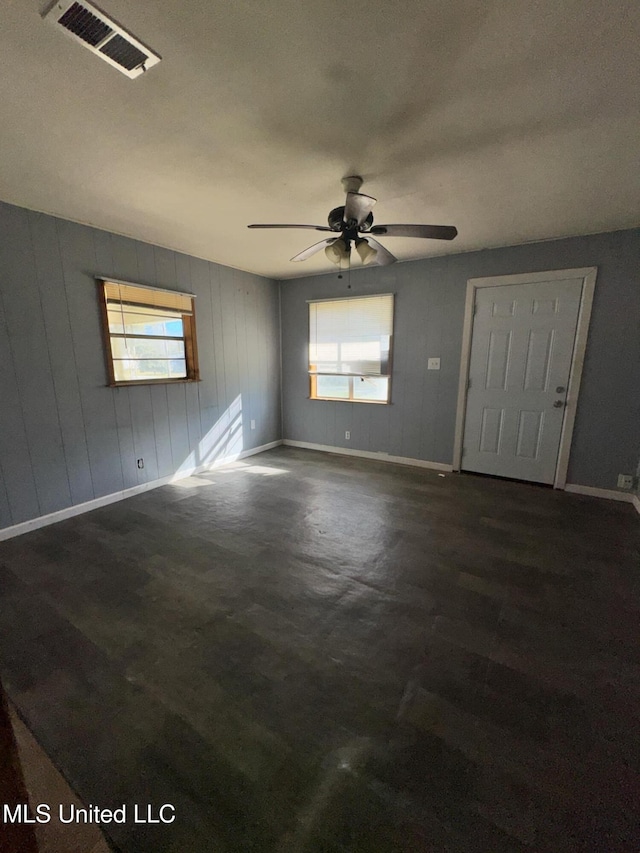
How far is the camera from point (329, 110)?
162 centimetres

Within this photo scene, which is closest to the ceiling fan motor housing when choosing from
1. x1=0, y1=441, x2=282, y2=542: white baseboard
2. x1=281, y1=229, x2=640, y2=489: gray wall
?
x1=281, y1=229, x2=640, y2=489: gray wall

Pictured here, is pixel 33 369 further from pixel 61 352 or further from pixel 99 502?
pixel 99 502

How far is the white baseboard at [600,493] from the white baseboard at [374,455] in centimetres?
119

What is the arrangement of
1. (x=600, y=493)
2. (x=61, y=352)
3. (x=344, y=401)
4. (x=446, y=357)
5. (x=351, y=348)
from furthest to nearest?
1. (x=344, y=401)
2. (x=351, y=348)
3. (x=446, y=357)
4. (x=600, y=493)
5. (x=61, y=352)

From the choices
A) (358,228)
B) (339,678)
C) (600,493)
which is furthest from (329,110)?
(600,493)

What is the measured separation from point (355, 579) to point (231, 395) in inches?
121

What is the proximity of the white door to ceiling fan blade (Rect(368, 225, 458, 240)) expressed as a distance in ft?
5.87

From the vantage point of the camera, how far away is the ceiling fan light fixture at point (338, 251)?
2.40 metres

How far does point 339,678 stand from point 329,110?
2587mm

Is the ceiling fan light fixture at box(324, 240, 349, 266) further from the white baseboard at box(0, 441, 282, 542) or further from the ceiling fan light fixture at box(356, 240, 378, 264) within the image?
the white baseboard at box(0, 441, 282, 542)

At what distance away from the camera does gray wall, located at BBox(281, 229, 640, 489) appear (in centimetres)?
316

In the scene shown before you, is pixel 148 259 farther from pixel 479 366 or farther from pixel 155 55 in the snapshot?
pixel 479 366

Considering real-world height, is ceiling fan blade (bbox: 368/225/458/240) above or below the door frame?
above

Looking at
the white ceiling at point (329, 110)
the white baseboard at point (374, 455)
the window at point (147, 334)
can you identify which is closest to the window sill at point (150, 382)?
the window at point (147, 334)
